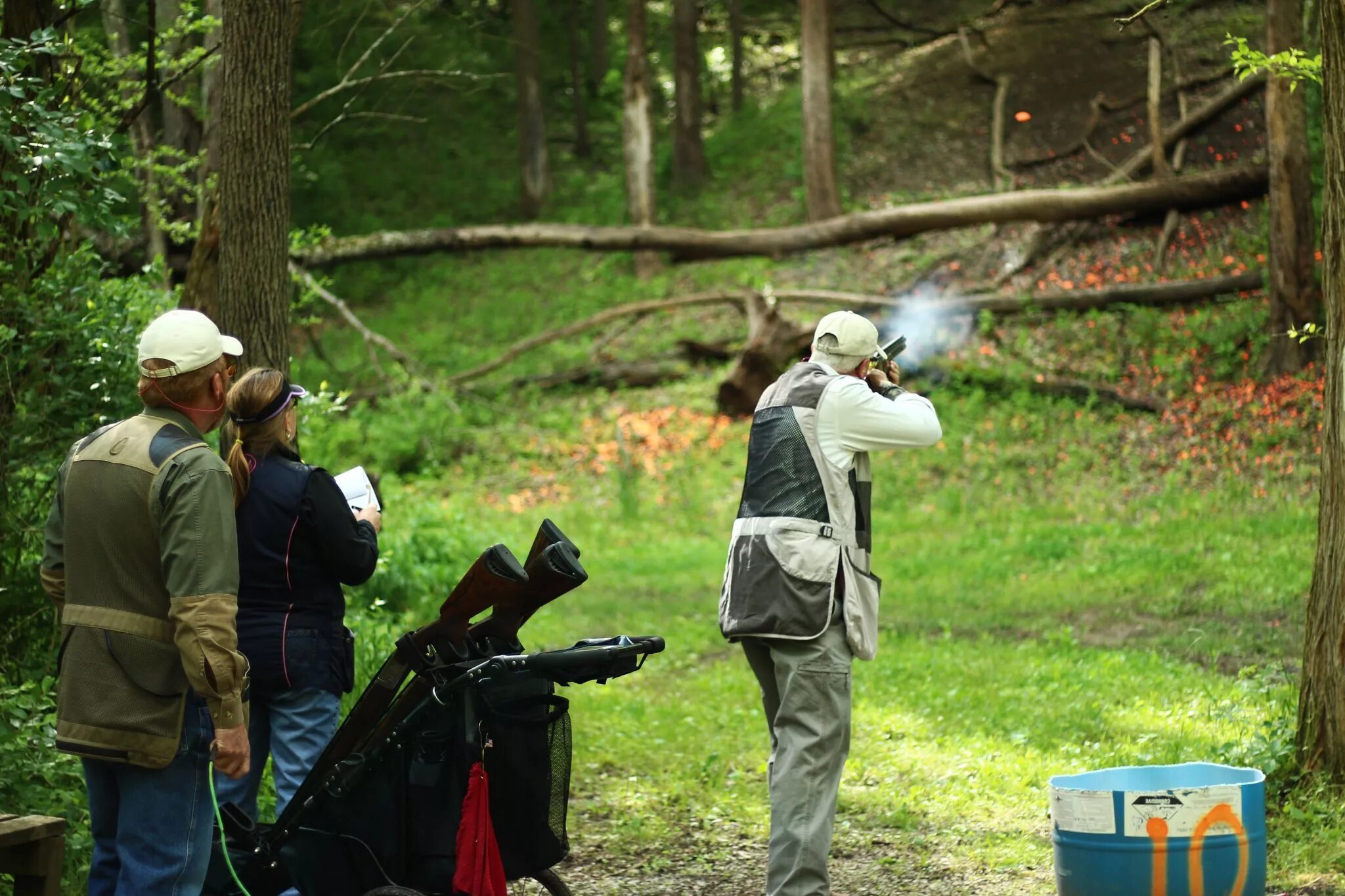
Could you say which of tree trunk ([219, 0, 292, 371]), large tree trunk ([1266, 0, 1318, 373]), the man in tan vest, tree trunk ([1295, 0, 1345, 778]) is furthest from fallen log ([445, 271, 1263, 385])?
the man in tan vest

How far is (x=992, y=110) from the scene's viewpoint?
22.7 m

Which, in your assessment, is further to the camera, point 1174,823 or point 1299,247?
point 1299,247

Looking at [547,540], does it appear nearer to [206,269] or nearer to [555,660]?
Answer: [555,660]

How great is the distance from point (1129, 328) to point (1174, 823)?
1266cm

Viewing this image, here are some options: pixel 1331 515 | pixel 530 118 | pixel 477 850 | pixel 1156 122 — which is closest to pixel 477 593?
→ pixel 477 850

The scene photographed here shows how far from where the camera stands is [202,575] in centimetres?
348

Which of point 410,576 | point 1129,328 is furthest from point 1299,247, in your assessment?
point 410,576

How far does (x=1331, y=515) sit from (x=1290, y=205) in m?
9.64

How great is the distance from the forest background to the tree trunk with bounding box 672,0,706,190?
0.26 ft

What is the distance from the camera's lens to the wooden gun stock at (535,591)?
4.20m

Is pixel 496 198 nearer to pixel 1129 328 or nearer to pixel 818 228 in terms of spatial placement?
pixel 818 228

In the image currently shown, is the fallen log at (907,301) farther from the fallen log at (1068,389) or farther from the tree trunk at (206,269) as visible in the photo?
the tree trunk at (206,269)

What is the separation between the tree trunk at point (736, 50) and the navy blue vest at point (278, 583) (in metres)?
23.3

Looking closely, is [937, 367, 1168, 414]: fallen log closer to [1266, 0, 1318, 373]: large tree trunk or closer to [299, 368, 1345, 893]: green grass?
[299, 368, 1345, 893]: green grass
